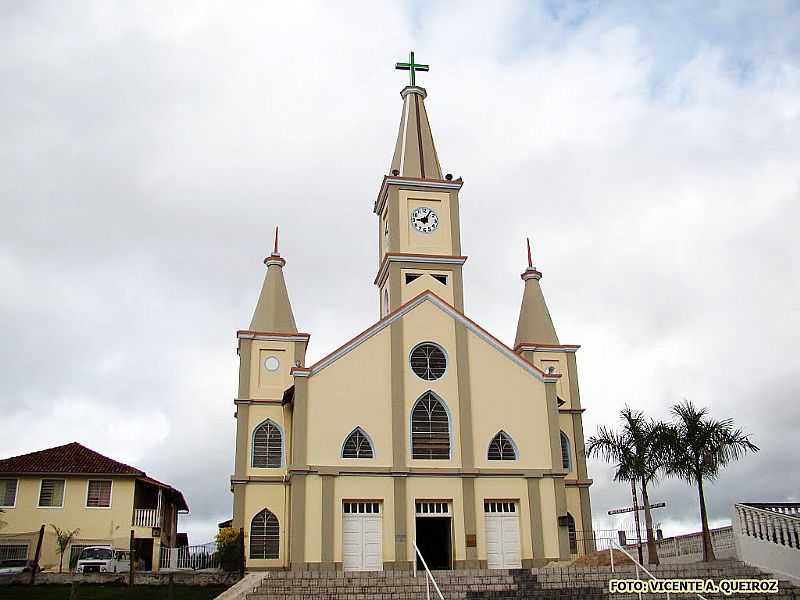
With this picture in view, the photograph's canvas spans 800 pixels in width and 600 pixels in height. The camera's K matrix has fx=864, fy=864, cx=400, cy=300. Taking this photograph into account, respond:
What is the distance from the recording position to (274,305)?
38.2 m

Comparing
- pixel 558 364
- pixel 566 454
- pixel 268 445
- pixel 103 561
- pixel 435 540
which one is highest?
pixel 558 364

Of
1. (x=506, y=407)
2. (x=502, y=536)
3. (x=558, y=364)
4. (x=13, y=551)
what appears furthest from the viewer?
(x=558, y=364)

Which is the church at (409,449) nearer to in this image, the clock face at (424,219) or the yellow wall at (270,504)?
the yellow wall at (270,504)

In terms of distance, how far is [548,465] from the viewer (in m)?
31.3

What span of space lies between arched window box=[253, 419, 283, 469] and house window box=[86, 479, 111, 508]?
652 cm

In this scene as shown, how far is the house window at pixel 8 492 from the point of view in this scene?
115 feet

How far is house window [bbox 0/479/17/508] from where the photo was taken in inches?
1375

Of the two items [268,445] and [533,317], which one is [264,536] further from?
[533,317]

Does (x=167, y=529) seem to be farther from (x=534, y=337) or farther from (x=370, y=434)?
(x=534, y=337)

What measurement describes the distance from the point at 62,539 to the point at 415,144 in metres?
22.3

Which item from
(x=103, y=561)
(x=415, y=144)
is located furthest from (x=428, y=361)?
(x=103, y=561)

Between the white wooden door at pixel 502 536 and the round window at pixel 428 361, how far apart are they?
16.6ft

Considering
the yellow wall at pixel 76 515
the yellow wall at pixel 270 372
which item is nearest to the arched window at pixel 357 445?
the yellow wall at pixel 270 372

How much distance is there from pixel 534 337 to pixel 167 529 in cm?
2078
